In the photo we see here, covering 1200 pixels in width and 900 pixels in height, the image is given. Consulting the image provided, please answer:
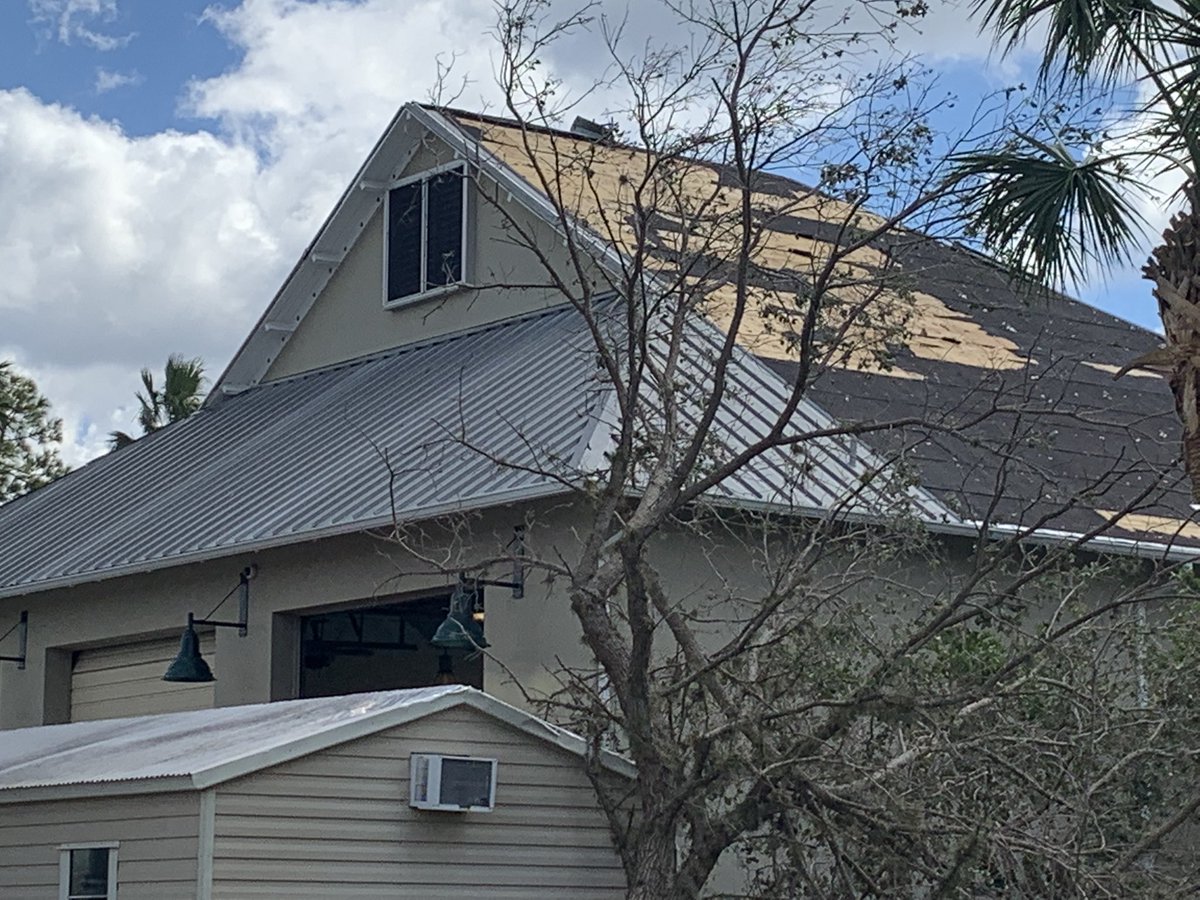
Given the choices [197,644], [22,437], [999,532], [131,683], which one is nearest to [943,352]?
[999,532]

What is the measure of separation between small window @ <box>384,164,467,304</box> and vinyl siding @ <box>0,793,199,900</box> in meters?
8.22

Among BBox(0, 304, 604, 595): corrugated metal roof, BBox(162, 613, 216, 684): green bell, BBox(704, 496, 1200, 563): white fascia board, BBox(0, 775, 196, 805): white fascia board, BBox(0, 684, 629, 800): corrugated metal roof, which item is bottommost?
BBox(0, 775, 196, 805): white fascia board

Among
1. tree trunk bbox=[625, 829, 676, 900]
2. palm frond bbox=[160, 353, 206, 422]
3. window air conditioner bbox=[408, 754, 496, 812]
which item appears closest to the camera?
tree trunk bbox=[625, 829, 676, 900]

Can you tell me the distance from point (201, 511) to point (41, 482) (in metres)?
24.8

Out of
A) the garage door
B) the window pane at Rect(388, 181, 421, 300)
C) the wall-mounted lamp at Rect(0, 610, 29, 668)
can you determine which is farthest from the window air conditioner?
the wall-mounted lamp at Rect(0, 610, 29, 668)

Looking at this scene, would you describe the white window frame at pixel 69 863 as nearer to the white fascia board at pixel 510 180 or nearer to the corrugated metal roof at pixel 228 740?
the corrugated metal roof at pixel 228 740

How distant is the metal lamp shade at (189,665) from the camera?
1536 cm

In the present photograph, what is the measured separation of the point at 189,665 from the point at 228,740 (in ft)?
16.1

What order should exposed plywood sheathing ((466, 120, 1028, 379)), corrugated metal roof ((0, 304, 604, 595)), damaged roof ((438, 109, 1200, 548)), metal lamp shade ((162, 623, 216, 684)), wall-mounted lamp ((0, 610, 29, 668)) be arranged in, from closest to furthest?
damaged roof ((438, 109, 1200, 548)) < corrugated metal roof ((0, 304, 604, 595)) < exposed plywood sheathing ((466, 120, 1028, 379)) < metal lamp shade ((162, 623, 216, 684)) < wall-mounted lamp ((0, 610, 29, 668))

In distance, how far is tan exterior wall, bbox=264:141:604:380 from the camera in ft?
57.6

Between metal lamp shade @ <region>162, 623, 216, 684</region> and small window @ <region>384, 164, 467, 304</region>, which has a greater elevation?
small window @ <region>384, 164, 467, 304</region>

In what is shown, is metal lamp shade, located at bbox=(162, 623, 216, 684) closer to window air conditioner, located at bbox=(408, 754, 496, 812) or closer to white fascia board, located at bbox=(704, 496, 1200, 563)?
white fascia board, located at bbox=(704, 496, 1200, 563)

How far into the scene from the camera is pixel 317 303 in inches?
810

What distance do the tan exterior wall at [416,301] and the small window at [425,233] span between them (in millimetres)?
170
